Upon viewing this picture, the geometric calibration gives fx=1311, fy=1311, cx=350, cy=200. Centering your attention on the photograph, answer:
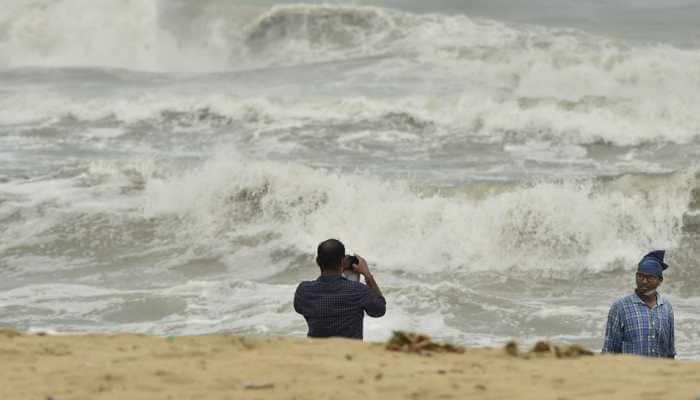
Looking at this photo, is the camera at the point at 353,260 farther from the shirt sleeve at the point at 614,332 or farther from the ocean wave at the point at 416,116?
the ocean wave at the point at 416,116

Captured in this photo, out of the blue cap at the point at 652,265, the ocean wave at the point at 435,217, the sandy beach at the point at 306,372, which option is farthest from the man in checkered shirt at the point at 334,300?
the ocean wave at the point at 435,217

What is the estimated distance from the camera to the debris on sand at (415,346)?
20.3 feet

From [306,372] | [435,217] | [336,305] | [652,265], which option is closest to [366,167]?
[435,217]

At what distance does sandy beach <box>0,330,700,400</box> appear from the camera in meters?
5.36

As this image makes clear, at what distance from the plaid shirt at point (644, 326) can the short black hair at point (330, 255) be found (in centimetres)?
140

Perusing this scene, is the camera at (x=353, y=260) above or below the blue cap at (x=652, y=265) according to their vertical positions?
Result: above

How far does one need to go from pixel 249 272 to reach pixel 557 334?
3.99 metres

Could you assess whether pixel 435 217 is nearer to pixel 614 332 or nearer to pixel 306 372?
pixel 614 332

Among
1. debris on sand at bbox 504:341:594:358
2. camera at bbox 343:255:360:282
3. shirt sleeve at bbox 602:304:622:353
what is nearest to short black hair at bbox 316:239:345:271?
camera at bbox 343:255:360:282

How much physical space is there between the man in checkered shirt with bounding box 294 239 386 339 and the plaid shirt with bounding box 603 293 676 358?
1.20 metres

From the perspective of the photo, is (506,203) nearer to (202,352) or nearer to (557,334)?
(557,334)

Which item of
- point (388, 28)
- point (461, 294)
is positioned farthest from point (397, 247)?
point (388, 28)

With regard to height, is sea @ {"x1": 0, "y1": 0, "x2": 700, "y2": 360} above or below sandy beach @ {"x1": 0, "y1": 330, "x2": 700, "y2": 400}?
above

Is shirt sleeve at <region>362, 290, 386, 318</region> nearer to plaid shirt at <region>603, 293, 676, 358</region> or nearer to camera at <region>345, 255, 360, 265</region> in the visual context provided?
camera at <region>345, 255, 360, 265</region>
